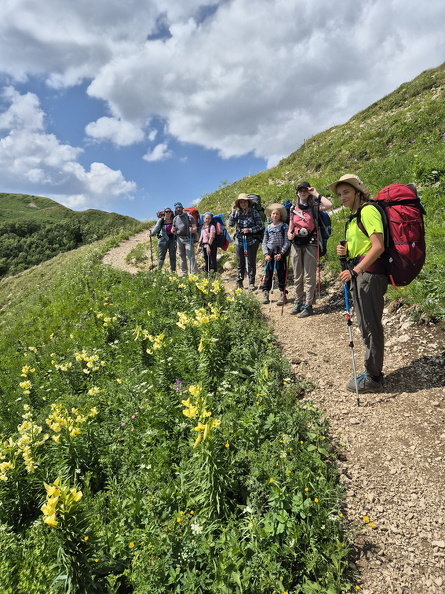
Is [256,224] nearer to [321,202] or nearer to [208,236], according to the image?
[208,236]

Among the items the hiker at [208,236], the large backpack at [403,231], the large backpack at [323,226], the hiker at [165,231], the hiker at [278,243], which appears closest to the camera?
the large backpack at [403,231]

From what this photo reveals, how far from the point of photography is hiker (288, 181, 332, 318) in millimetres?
8188

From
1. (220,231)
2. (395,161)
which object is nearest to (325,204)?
(220,231)

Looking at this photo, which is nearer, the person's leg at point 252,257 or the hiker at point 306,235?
the hiker at point 306,235

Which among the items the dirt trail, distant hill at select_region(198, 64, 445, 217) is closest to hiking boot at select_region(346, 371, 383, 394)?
the dirt trail

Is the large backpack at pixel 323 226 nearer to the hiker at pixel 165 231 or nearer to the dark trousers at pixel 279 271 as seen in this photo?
the dark trousers at pixel 279 271

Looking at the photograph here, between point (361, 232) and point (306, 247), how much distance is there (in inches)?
142

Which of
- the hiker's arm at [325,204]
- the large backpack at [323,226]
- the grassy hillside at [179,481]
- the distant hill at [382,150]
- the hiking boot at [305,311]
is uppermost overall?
the distant hill at [382,150]

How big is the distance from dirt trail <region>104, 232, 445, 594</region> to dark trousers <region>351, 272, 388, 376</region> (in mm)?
735

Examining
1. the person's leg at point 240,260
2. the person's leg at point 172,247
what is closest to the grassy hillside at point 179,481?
the person's leg at point 240,260

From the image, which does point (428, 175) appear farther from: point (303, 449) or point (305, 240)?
point (303, 449)

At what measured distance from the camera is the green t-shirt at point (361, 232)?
178 inches

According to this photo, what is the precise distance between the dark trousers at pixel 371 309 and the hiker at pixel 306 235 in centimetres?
328

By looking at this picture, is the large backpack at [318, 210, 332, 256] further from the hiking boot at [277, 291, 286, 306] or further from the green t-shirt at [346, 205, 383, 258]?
the green t-shirt at [346, 205, 383, 258]
